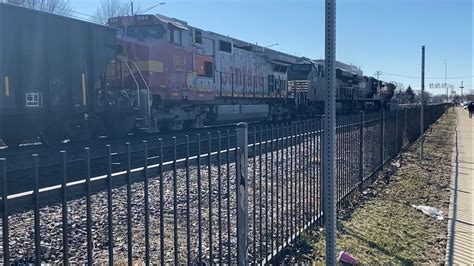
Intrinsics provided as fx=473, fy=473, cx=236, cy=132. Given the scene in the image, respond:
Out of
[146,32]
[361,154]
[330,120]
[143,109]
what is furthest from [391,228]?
[146,32]

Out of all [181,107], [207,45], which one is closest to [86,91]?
[181,107]

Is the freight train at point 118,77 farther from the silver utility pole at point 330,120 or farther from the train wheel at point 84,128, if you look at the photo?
the silver utility pole at point 330,120

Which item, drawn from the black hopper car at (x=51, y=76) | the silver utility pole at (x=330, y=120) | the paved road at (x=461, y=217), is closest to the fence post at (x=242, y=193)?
the silver utility pole at (x=330, y=120)

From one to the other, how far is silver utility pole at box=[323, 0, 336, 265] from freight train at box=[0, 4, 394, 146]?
9670 millimetres

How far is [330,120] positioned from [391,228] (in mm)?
3421

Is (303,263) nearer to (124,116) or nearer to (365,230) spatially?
(365,230)

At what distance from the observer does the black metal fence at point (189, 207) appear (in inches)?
109

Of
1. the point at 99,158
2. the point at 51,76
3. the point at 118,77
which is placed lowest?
the point at 99,158

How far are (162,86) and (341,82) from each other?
20.3m

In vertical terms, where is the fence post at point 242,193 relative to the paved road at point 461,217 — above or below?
above

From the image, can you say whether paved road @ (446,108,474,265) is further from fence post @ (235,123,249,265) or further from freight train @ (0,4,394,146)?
freight train @ (0,4,394,146)

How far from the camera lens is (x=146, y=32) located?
1748cm

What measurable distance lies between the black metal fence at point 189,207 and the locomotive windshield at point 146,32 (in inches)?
387

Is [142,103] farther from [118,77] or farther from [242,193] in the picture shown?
[242,193]
